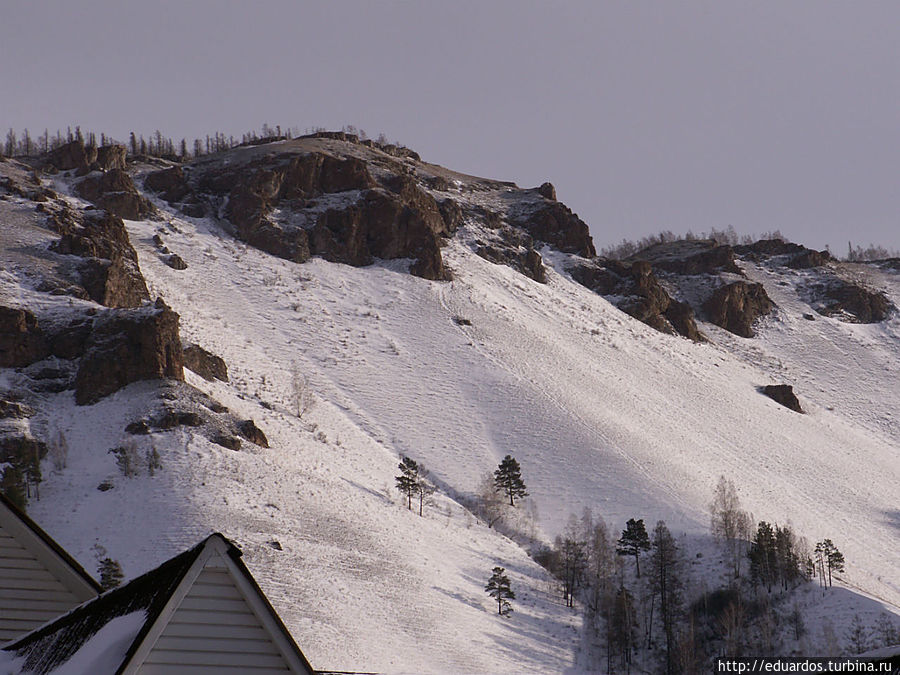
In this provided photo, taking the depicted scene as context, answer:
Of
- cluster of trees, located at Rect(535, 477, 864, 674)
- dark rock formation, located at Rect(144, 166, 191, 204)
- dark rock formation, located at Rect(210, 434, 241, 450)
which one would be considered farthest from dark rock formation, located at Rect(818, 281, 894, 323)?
dark rock formation, located at Rect(210, 434, 241, 450)

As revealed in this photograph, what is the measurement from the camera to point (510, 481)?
6606 centimetres

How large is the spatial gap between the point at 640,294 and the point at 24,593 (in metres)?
123

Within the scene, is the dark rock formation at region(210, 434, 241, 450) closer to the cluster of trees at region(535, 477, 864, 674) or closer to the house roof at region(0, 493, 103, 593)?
the cluster of trees at region(535, 477, 864, 674)

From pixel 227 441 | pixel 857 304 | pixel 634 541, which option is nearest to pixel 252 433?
pixel 227 441

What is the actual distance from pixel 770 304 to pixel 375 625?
11542 centimetres

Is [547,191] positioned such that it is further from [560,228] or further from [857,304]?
[857,304]

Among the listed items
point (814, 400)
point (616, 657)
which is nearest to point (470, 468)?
point (616, 657)

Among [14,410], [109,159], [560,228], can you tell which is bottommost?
[14,410]

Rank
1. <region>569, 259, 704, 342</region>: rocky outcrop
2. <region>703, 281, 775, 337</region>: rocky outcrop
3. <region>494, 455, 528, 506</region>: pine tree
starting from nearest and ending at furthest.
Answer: <region>494, 455, 528, 506</region>: pine tree, <region>569, 259, 704, 342</region>: rocky outcrop, <region>703, 281, 775, 337</region>: rocky outcrop

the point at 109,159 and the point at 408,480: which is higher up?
the point at 109,159

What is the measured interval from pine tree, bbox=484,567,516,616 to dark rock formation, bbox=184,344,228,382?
30409 mm

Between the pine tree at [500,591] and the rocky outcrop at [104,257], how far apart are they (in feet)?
141

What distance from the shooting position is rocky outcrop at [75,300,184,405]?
61750 mm

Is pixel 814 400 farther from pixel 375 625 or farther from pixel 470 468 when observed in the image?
pixel 375 625
